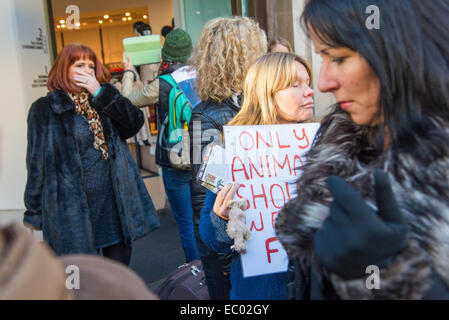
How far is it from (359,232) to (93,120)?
2873 millimetres

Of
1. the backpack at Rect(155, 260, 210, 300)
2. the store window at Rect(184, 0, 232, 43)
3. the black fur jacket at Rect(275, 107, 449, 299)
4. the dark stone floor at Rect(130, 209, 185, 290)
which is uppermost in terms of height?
the store window at Rect(184, 0, 232, 43)

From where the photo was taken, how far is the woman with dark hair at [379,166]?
0.94 m

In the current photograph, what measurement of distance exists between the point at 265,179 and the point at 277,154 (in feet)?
0.40

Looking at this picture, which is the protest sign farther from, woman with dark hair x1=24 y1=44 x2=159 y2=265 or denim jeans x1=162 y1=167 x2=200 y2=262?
denim jeans x1=162 y1=167 x2=200 y2=262

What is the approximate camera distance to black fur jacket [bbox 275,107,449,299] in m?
1.01

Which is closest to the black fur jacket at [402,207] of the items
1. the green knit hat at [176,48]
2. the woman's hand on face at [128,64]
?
the green knit hat at [176,48]

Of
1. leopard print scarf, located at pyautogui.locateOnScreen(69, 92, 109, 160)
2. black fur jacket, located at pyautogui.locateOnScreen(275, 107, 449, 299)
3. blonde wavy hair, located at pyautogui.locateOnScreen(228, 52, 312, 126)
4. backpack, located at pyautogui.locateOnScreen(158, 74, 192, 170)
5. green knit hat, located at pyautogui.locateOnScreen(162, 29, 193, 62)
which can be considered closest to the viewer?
black fur jacket, located at pyautogui.locateOnScreen(275, 107, 449, 299)

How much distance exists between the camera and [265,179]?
78.0 inches

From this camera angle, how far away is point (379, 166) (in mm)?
1138

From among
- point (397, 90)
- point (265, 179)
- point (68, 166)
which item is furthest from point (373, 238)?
point (68, 166)

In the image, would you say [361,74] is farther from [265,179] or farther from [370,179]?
[265,179]

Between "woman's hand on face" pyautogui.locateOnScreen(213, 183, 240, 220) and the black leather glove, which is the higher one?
the black leather glove

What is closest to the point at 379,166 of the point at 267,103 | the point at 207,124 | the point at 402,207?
the point at 402,207

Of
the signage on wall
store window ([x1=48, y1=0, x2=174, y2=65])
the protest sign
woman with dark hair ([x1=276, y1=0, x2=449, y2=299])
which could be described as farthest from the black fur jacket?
store window ([x1=48, y1=0, x2=174, y2=65])
